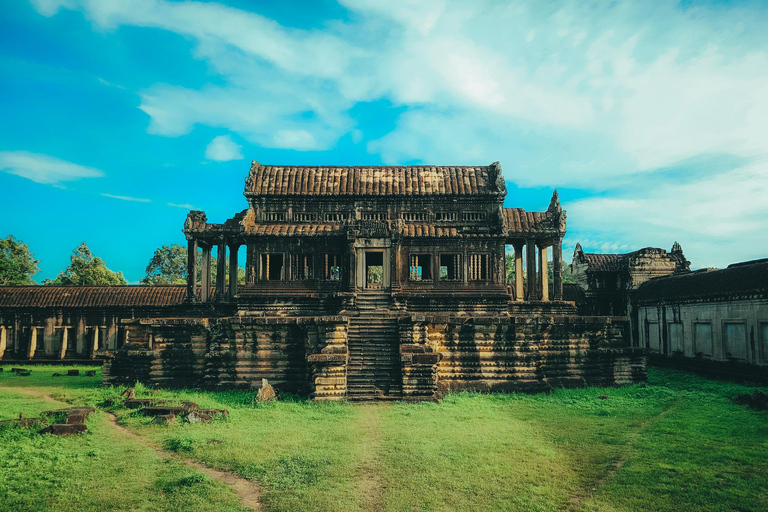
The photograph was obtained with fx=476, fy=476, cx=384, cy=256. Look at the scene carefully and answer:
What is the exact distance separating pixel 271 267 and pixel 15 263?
2577cm

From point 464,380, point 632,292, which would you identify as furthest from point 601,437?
point 632,292

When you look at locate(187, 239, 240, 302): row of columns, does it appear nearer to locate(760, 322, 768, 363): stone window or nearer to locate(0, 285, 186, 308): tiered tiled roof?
locate(0, 285, 186, 308): tiered tiled roof

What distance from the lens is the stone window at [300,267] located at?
2177cm

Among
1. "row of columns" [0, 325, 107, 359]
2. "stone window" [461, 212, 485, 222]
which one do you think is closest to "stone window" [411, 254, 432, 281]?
"stone window" [461, 212, 485, 222]

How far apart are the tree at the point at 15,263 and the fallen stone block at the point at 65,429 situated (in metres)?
→ 30.4

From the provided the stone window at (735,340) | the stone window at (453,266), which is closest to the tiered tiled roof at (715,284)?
the stone window at (735,340)

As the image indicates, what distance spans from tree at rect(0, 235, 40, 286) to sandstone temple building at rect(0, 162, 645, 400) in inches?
372

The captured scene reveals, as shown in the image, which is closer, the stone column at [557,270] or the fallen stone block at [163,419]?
the fallen stone block at [163,419]

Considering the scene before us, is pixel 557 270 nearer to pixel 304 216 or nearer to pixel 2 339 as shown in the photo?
pixel 304 216

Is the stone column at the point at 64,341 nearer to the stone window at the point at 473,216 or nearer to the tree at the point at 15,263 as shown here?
the tree at the point at 15,263

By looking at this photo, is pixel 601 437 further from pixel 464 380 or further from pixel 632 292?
pixel 632 292

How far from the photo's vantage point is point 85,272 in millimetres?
37875

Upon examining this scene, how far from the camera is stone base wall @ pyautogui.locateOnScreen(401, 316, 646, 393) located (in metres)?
16.8

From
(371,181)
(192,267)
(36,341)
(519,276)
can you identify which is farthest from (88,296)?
(519,276)
